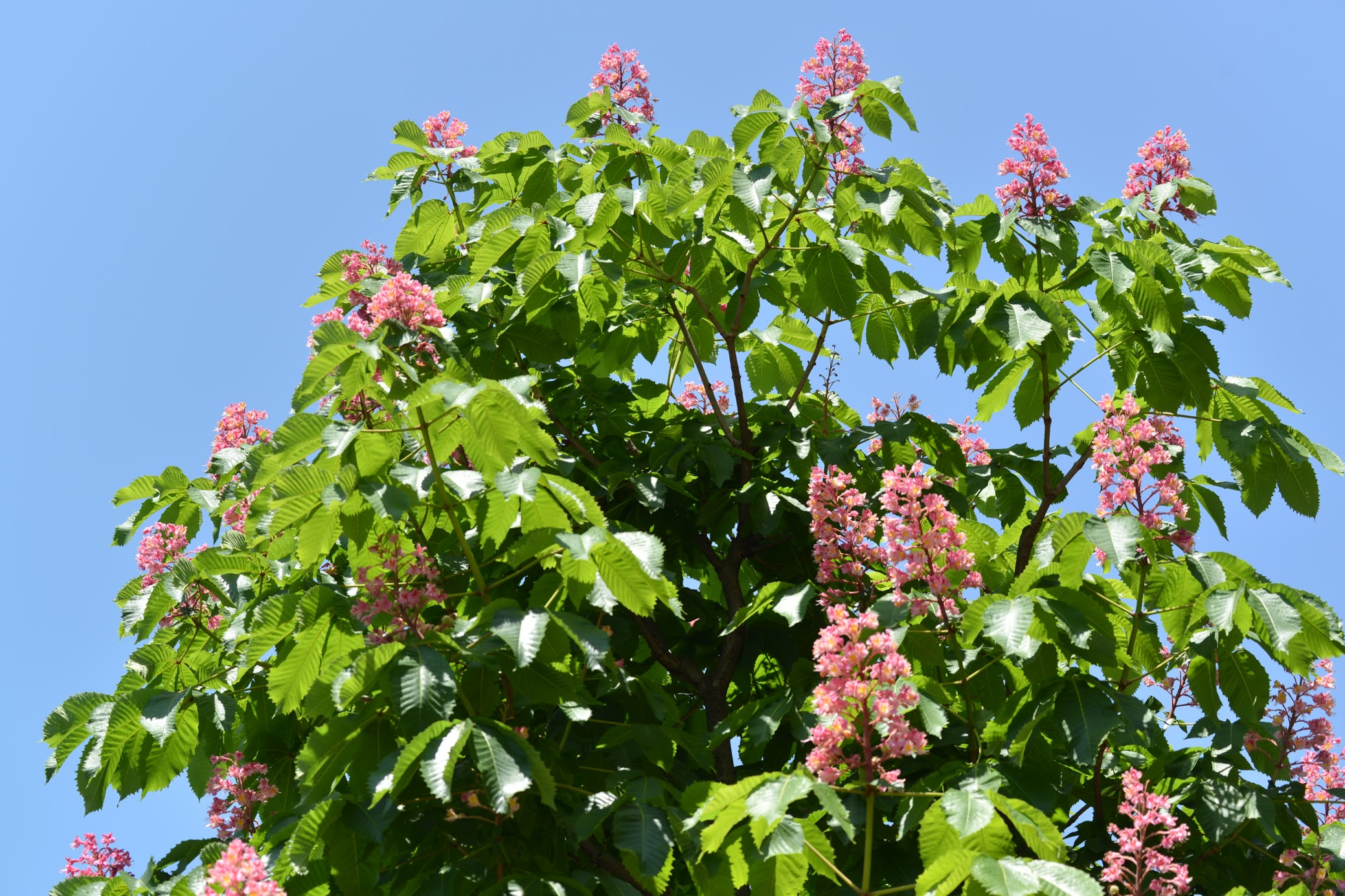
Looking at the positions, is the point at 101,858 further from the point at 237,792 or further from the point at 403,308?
the point at 403,308

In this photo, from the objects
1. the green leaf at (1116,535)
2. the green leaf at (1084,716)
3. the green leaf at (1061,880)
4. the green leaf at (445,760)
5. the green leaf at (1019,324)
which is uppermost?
the green leaf at (1019,324)

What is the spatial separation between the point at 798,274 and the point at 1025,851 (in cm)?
271

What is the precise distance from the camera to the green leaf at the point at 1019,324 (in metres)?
4.33

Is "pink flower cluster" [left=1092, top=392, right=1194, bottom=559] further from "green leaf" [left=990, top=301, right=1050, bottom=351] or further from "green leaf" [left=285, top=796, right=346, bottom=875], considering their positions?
"green leaf" [left=285, top=796, right=346, bottom=875]

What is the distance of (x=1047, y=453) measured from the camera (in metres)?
4.90

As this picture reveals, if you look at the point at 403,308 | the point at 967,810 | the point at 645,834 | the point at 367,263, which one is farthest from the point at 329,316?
the point at 967,810

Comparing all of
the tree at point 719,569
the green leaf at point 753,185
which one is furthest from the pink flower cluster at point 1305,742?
the green leaf at point 753,185

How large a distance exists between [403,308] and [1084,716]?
8.06 ft

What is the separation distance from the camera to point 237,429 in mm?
5402

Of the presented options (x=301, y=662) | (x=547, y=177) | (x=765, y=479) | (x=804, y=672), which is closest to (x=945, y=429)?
(x=765, y=479)

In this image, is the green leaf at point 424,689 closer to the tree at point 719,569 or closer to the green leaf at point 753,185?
the tree at point 719,569

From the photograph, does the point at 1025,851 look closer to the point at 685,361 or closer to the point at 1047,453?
the point at 1047,453

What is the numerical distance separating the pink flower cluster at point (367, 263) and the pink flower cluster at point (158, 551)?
1316 mm

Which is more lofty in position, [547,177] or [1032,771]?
[547,177]
